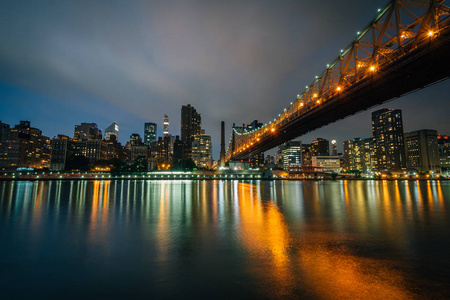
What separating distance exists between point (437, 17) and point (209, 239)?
92.5ft

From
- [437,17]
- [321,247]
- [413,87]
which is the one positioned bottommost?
[321,247]

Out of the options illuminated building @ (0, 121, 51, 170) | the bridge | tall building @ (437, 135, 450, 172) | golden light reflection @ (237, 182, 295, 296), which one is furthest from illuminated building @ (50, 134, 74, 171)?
tall building @ (437, 135, 450, 172)

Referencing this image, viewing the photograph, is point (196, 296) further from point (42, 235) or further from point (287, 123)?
point (287, 123)

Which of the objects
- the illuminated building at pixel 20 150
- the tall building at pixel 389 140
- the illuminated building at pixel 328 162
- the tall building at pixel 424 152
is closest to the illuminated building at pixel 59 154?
the illuminated building at pixel 20 150

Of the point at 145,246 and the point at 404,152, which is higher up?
the point at 404,152

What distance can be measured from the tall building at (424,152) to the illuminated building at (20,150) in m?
286

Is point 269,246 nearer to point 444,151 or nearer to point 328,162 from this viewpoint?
point 328,162

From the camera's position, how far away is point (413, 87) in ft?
90.9

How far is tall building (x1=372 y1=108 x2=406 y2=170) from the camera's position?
172 m

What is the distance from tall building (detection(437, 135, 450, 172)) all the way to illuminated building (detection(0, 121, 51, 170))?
310407 mm

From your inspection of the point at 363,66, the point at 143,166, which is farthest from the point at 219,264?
the point at 143,166

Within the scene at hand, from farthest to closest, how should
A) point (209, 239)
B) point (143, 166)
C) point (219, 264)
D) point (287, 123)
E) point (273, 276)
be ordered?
point (143, 166), point (287, 123), point (209, 239), point (219, 264), point (273, 276)

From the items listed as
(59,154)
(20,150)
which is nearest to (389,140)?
(59,154)

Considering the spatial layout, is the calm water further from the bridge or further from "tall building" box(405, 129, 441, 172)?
"tall building" box(405, 129, 441, 172)
